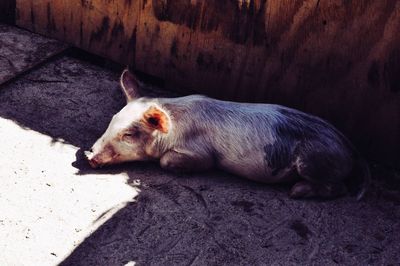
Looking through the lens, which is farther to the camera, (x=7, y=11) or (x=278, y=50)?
(x=7, y=11)

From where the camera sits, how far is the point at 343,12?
3.82m

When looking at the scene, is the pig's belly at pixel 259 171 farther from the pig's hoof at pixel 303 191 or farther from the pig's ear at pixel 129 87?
the pig's ear at pixel 129 87

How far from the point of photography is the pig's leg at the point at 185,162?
12.5 feet

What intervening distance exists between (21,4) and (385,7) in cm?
326

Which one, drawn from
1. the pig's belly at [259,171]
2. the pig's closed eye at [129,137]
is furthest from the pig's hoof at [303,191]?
the pig's closed eye at [129,137]

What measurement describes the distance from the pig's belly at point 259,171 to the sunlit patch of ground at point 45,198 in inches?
26.3

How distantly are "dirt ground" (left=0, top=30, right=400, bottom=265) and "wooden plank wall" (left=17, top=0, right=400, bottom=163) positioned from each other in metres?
0.49

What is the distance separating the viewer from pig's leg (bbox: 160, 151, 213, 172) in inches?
Answer: 150

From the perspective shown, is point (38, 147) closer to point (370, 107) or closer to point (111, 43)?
point (111, 43)

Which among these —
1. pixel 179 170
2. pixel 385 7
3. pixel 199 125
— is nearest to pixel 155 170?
pixel 179 170

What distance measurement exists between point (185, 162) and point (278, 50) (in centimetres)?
107

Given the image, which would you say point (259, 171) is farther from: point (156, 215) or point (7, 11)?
point (7, 11)

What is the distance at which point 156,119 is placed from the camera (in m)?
3.80

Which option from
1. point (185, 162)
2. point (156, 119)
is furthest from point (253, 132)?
point (156, 119)
